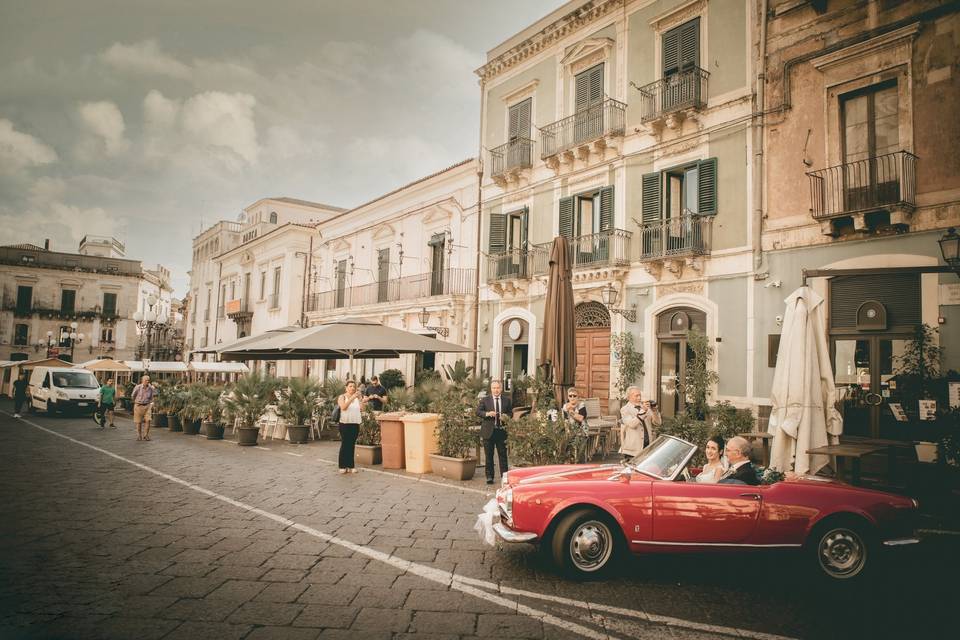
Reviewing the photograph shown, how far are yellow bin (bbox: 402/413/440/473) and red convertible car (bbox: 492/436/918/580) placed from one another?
468cm

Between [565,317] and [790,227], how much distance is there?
18.2 ft

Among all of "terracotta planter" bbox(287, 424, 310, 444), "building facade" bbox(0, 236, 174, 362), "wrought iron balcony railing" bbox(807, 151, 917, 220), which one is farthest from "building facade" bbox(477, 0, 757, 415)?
"building facade" bbox(0, 236, 174, 362)

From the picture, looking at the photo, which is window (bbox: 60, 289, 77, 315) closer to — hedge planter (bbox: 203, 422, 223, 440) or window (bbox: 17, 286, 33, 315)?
window (bbox: 17, 286, 33, 315)

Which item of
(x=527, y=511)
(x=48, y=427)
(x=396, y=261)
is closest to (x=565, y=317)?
(x=527, y=511)

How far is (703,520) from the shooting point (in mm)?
4566

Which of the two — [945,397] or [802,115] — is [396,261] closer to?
[802,115]

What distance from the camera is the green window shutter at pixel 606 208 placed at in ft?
49.4

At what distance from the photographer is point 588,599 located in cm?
423

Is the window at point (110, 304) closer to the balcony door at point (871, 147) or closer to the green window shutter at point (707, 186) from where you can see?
the green window shutter at point (707, 186)

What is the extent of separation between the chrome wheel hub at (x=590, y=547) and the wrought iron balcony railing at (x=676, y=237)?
9501 mm

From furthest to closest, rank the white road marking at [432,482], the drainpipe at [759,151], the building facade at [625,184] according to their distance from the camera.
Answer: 1. the building facade at [625,184]
2. the drainpipe at [759,151]
3. the white road marking at [432,482]

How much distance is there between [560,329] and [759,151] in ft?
21.3

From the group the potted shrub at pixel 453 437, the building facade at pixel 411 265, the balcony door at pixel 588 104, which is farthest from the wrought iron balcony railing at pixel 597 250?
the potted shrub at pixel 453 437

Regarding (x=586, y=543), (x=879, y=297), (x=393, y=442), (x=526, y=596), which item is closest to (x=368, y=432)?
(x=393, y=442)
